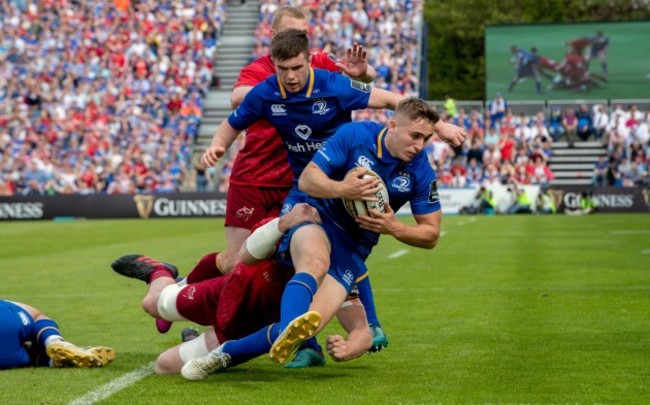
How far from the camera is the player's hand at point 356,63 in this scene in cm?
886

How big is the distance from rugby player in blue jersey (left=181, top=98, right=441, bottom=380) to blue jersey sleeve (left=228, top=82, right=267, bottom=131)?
89 cm

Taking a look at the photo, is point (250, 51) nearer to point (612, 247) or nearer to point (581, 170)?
point (581, 170)

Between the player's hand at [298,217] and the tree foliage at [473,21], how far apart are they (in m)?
58.6

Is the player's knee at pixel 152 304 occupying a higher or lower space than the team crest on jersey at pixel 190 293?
lower

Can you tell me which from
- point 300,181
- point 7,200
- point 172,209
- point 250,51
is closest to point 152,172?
point 172,209

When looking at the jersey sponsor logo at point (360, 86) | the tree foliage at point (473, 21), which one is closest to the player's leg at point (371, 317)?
the jersey sponsor logo at point (360, 86)

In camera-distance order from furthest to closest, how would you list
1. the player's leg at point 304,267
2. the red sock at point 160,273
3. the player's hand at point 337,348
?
the red sock at point 160,273 < the player's hand at point 337,348 < the player's leg at point 304,267

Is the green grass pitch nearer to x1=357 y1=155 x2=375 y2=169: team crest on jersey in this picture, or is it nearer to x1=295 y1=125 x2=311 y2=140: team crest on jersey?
x1=357 y1=155 x2=375 y2=169: team crest on jersey

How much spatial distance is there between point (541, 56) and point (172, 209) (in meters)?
15.2

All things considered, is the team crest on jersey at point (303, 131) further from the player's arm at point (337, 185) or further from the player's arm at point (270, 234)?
the player's arm at point (270, 234)

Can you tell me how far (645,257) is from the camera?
17281 millimetres

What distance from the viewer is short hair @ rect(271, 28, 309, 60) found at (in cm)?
765

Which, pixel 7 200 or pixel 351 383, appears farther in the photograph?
pixel 7 200

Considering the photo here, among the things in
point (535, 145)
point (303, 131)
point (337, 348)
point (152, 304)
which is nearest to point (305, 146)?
point (303, 131)
